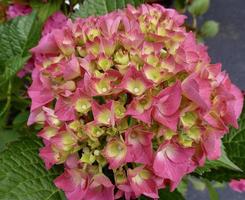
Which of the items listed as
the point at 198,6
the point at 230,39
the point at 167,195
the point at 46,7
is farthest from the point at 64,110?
the point at 230,39

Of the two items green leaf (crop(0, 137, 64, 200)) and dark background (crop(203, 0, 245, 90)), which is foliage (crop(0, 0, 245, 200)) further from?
dark background (crop(203, 0, 245, 90))

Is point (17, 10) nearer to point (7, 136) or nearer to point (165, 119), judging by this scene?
point (7, 136)

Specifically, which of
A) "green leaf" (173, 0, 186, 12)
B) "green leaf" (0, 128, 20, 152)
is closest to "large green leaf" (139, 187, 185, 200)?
"green leaf" (0, 128, 20, 152)

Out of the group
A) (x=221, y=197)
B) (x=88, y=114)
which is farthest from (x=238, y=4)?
(x=88, y=114)

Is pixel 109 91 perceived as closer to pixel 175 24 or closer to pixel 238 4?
pixel 175 24

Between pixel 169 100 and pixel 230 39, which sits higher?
pixel 169 100

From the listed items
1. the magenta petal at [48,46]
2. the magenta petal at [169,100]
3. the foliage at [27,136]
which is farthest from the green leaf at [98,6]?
the magenta petal at [169,100]
